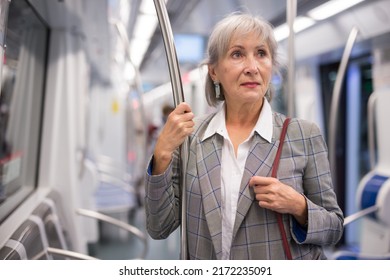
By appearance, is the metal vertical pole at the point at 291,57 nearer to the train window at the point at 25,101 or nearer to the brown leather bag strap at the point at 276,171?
the brown leather bag strap at the point at 276,171

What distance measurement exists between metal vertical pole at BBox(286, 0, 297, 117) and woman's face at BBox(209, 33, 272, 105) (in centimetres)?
30

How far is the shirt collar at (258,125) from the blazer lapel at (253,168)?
0.03m

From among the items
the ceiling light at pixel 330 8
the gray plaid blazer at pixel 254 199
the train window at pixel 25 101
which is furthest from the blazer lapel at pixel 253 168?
the train window at pixel 25 101

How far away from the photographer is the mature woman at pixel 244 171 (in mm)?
1196

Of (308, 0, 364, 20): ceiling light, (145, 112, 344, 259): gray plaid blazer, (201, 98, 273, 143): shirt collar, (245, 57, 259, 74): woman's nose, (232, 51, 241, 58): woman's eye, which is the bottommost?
(145, 112, 344, 259): gray plaid blazer

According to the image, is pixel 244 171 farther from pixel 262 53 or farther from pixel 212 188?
pixel 262 53

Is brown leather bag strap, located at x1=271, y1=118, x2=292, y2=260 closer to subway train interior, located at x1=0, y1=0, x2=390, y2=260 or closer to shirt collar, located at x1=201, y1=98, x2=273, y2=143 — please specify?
shirt collar, located at x1=201, y1=98, x2=273, y2=143

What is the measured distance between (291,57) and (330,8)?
1.16 ft

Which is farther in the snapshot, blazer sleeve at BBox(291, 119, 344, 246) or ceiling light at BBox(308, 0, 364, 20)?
ceiling light at BBox(308, 0, 364, 20)

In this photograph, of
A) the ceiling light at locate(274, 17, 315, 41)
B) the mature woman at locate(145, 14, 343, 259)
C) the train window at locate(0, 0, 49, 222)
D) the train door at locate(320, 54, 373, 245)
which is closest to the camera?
the mature woman at locate(145, 14, 343, 259)

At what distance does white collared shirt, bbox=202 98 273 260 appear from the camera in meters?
1.24

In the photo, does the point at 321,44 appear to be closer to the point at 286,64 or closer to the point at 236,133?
the point at 286,64

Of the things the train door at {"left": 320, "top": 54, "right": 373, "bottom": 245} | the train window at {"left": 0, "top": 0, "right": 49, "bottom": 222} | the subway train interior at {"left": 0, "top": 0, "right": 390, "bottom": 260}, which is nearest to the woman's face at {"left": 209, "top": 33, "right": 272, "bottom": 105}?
the subway train interior at {"left": 0, "top": 0, "right": 390, "bottom": 260}
